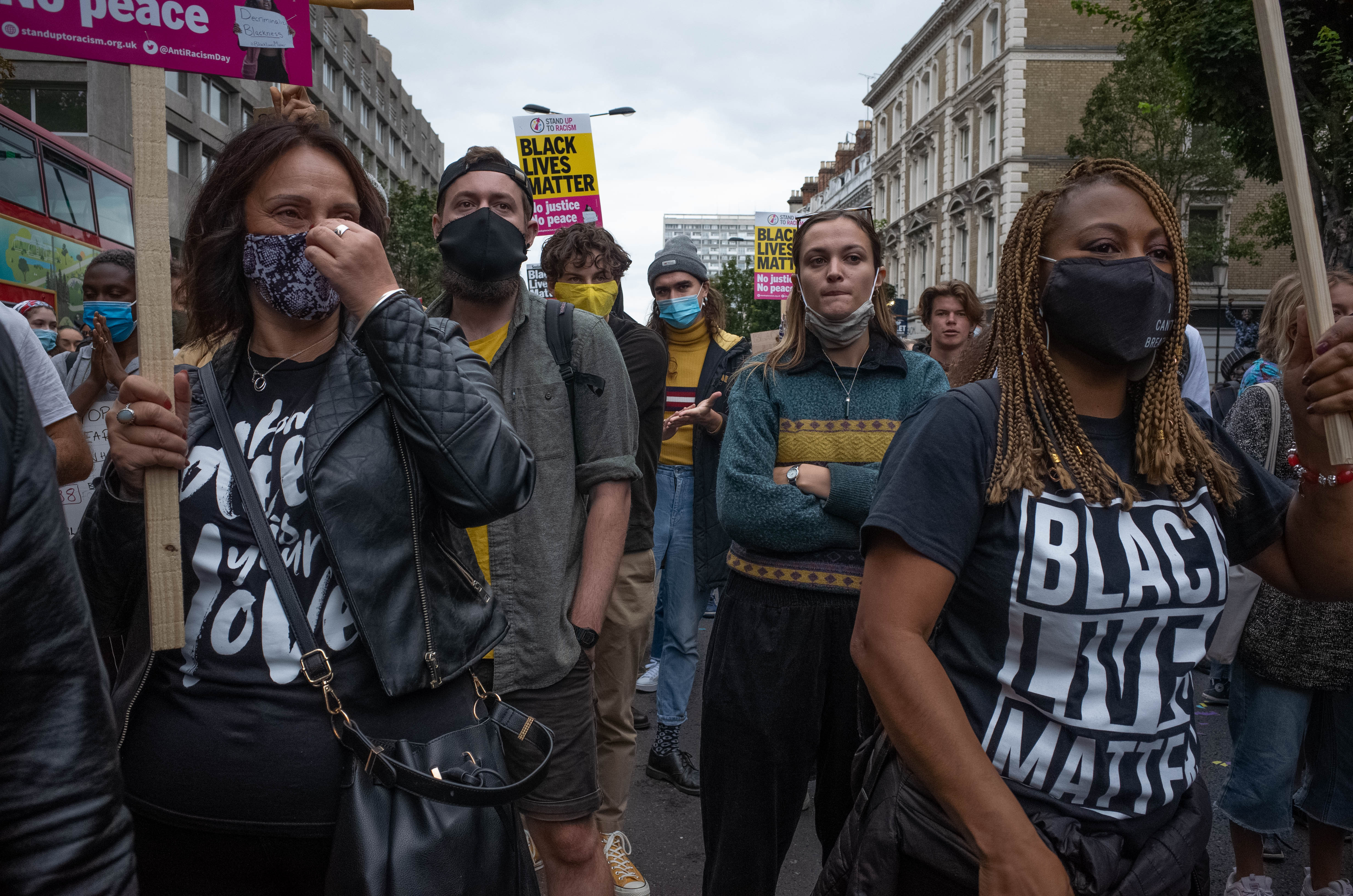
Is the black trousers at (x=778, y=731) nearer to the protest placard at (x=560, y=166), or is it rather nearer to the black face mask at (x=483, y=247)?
the black face mask at (x=483, y=247)

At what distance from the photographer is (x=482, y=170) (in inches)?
105

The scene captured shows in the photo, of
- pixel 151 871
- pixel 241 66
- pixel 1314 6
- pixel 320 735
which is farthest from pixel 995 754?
pixel 1314 6

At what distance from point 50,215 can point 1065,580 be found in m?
12.6

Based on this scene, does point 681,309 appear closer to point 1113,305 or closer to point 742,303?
point 1113,305

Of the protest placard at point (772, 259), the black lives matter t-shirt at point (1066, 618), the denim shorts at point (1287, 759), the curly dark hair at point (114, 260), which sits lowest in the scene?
the denim shorts at point (1287, 759)

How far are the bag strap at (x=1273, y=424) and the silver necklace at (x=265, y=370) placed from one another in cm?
317

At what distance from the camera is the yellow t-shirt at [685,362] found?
18.1 ft

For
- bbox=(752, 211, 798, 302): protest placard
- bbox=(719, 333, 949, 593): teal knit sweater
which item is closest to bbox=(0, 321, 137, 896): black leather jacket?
bbox=(719, 333, 949, 593): teal knit sweater

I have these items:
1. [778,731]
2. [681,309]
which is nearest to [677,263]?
[681,309]

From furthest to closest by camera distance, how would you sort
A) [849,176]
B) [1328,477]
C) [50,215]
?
1. [849,176]
2. [50,215]
3. [1328,477]

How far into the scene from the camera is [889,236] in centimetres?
4906

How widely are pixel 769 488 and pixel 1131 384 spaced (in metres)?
1.10

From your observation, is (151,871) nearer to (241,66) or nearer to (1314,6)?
(241,66)

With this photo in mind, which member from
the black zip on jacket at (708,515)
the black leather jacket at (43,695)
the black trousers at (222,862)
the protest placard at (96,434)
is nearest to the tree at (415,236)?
the protest placard at (96,434)
